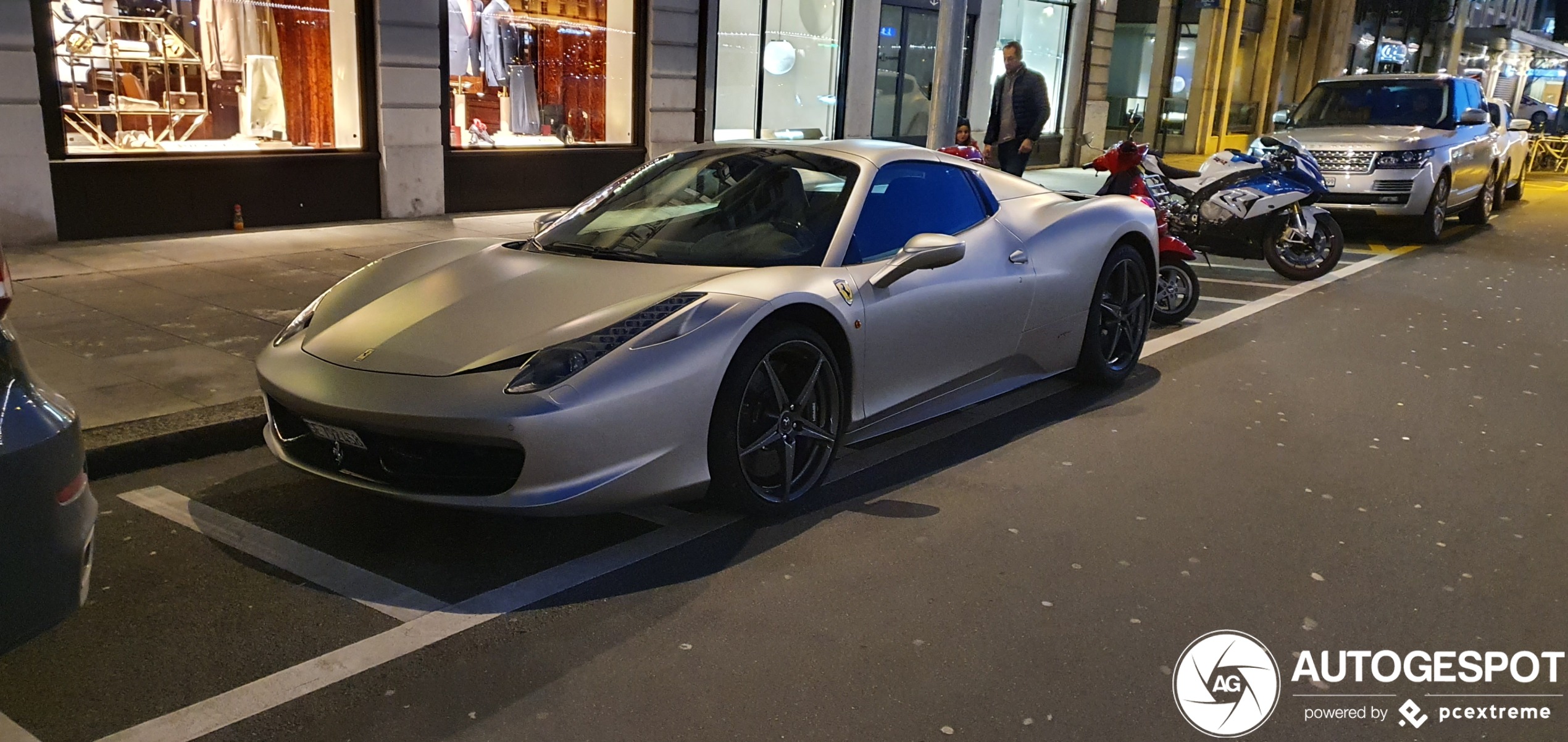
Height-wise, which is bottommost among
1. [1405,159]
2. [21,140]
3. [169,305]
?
[169,305]

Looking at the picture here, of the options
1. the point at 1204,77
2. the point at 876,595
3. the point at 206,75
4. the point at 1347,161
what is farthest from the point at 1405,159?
the point at 1204,77

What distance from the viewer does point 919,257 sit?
4.75m

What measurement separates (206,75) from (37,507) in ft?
28.8

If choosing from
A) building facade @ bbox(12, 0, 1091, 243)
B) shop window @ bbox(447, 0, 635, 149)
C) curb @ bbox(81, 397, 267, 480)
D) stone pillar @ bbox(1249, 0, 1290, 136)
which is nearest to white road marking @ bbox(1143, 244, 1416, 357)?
curb @ bbox(81, 397, 267, 480)

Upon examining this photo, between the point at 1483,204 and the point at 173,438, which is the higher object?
the point at 1483,204

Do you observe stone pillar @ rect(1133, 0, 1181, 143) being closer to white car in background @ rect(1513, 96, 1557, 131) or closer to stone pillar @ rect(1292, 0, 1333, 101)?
stone pillar @ rect(1292, 0, 1333, 101)

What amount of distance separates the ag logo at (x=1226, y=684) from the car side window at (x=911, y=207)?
1.95 meters

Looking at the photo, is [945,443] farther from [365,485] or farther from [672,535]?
[365,485]

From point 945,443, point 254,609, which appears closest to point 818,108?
point 945,443

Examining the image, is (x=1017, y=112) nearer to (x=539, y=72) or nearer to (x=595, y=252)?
(x=539, y=72)

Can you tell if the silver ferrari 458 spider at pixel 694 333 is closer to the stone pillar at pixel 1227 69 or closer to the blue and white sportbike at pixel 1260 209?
the blue and white sportbike at pixel 1260 209

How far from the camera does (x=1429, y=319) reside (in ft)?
29.9

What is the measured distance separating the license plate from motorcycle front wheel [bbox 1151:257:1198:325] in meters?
5.95

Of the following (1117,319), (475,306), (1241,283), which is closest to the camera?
(475,306)
